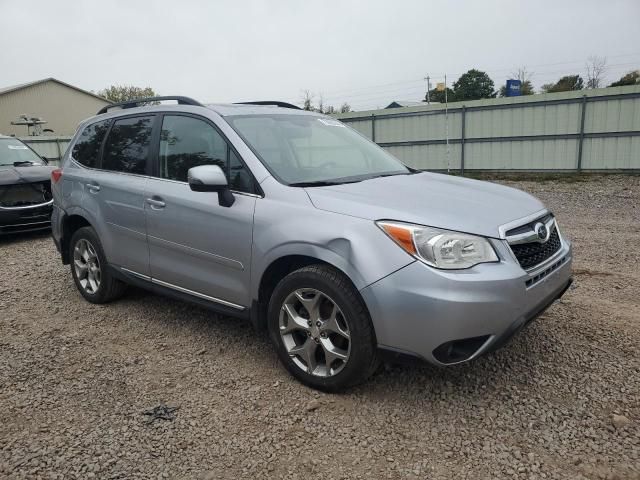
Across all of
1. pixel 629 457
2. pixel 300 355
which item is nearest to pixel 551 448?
pixel 629 457

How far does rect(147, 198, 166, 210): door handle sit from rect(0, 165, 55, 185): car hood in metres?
5.26

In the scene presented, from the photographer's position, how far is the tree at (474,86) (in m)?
52.2

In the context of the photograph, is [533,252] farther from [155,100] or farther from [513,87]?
[513,87]

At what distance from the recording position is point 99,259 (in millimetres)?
4598

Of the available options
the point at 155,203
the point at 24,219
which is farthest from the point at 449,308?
the point at 24,219

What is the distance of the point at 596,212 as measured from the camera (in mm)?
8812

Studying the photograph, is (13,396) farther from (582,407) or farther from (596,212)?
(596,212)

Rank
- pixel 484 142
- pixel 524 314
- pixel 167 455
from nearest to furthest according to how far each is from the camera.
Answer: pixel 167 455, pixel 524 314, pixel 484 142

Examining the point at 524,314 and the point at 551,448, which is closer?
the point at 551,448

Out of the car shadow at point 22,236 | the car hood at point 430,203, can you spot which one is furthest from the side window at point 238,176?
the car shadow at point 22,236

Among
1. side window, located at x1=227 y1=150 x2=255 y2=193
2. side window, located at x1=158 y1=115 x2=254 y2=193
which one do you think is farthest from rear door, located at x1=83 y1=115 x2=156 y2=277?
side window, located at x1=227 y1=150 x2=255 y2=193

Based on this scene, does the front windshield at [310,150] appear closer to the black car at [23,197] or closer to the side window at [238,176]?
the side window at [238,176]

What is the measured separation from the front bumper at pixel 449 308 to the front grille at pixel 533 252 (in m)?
0.09

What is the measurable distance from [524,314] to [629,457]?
79 cm
